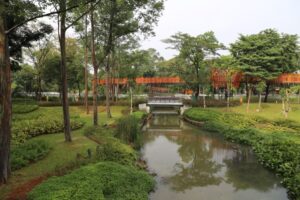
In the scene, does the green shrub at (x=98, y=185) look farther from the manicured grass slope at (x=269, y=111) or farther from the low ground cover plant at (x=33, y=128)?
the manicured grass slope at (x=269, y=111)

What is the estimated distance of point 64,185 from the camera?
7.29 metres

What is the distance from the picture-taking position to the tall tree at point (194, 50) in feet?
107

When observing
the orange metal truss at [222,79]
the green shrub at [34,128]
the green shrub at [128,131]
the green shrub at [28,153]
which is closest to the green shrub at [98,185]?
the green shrub at [28,153]

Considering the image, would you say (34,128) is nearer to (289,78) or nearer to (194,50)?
(194,50)

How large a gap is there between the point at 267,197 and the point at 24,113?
1950 cm

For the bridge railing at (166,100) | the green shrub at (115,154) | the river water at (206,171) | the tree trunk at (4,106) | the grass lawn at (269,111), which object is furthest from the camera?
the bridge railing at (166,100)

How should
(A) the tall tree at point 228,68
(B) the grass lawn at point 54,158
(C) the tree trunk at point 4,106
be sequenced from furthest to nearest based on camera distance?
(A) the tall tree at point 228,68 < (B) the grass lawn at point 54,158 < (C) the tree trunk at point 4,106

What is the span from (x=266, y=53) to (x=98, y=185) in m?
28.0

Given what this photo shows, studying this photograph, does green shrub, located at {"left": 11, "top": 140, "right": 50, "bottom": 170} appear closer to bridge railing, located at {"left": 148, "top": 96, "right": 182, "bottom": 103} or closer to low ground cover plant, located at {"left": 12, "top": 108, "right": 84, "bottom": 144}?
low ground cover plant, located at {"left": 12, "top": 108, "right": 84, "bottom": 144}

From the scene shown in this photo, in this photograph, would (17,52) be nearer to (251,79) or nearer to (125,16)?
(125,16)

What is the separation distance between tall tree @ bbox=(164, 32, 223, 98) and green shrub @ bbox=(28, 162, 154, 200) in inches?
980

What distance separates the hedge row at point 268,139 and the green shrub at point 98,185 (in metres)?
5.30

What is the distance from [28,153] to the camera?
10508 millimetres

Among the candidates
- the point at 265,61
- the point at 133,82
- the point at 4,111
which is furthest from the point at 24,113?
the point at 265,61
